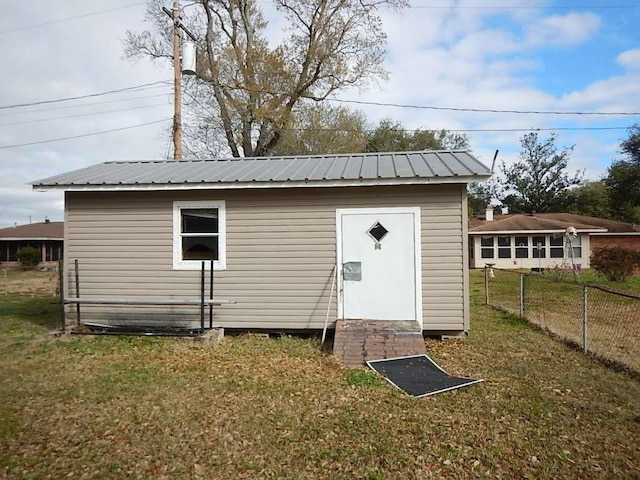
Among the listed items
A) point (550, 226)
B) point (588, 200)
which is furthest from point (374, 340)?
point (588, 200)

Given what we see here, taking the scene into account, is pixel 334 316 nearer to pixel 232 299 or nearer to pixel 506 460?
pixel 232 299

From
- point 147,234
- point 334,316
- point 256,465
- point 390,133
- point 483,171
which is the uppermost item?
point 390,133

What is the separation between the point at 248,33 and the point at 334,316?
756 inches

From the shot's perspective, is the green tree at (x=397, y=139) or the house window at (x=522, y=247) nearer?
the house window at (x=522, y=247)

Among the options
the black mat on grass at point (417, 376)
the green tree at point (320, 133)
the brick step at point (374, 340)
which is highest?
the green tree at point (320, 133)

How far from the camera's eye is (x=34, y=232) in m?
34.1

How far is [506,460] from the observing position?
3.58 metres

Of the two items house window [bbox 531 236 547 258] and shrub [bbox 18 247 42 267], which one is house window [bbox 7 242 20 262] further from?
house window [bbox 531 236 547 258]

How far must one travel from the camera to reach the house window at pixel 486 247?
26.2 metres

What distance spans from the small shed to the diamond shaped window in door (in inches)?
0.7

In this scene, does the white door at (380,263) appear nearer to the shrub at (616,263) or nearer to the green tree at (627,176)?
the shrub at (616,263)

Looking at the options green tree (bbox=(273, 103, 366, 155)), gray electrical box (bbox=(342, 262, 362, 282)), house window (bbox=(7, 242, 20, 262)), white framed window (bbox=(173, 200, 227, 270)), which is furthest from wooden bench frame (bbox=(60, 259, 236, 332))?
house window (bbox=(7, 242, 20, 262))

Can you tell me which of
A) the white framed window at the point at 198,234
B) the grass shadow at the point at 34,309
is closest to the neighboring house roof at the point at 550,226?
the white framed window at the point at 198,234

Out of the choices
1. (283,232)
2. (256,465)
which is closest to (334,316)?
(283,232)
